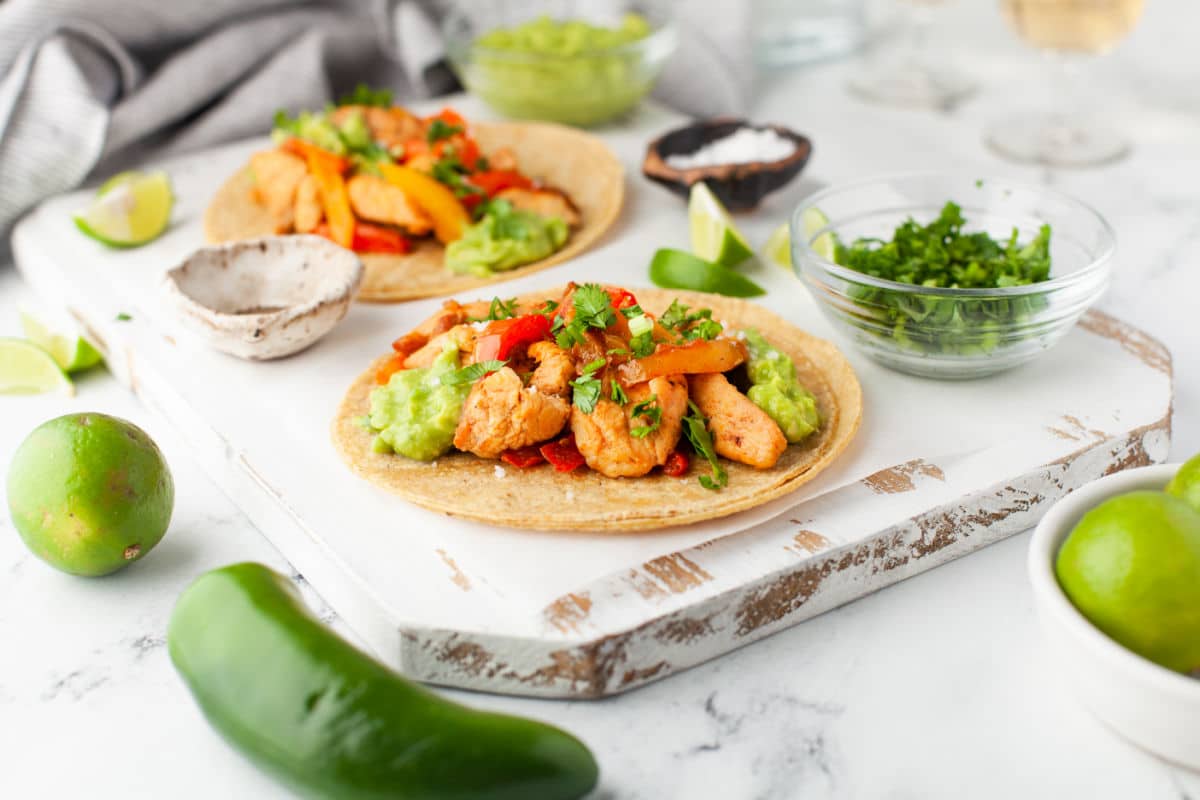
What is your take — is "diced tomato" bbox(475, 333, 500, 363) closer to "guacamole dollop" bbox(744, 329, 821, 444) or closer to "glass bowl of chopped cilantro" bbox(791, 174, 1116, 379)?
"guacamole dollop" bbox(744, 329, 821, 444)

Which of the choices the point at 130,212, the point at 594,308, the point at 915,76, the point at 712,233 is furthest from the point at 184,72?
the point at 915,76

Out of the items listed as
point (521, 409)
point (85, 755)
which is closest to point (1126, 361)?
point (521, 409)

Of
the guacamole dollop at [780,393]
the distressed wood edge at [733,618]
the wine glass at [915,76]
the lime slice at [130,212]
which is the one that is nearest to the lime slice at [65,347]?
the lime slice at [130,212]

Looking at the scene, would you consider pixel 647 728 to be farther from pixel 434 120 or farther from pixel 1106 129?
pixel 1106 129

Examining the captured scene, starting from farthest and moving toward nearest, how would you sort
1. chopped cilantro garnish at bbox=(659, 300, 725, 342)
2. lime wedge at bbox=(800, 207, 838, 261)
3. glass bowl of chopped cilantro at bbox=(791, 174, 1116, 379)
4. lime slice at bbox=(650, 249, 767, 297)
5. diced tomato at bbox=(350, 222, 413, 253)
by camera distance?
diced tomato at bbox=(350, 222, 413, 253), lime slice at bbox=(650, 249, 767, 297), lime wedge at bbox=(800, 207, 838, 261), glass bowl of chopped cilantro at bbox=(791, 174, 1116, 379), chopped cilantro garnish at bbox=(659, 300, 725, 342)

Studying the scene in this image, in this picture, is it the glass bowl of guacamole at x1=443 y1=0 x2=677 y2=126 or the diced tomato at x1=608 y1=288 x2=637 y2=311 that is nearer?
the diced tomato at x1=608 y1=288 x2=637 y2=311

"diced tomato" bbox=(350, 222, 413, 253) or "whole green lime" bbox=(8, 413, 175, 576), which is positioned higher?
"whole green lime" bbox=(8, 413, 175, 576)

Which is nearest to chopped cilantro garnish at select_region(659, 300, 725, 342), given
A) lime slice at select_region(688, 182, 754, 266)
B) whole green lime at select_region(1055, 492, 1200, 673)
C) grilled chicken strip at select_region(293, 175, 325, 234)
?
lime slice at select_region(688, 182, 754, 266)
